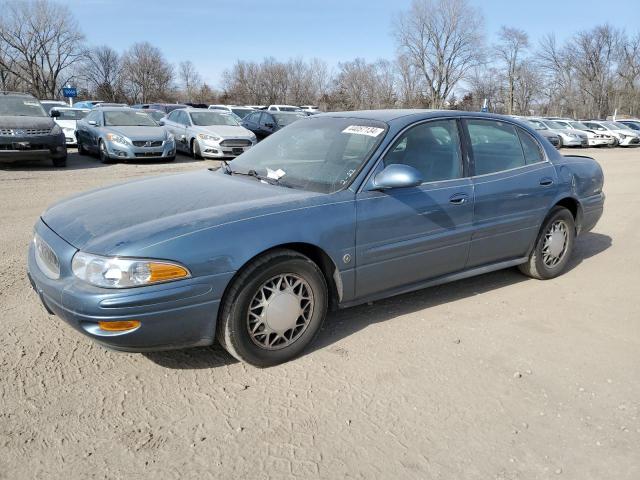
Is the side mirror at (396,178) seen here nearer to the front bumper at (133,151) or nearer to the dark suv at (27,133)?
the dark suv at (27,133)

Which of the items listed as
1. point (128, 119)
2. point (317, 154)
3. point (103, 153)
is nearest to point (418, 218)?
point (317, 154)

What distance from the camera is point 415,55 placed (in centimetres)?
6444

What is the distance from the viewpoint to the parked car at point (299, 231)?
8.96 feet

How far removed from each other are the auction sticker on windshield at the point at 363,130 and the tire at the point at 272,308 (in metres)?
1.12

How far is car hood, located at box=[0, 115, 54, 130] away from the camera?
11.1 metres

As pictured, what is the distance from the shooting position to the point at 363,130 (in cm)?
381

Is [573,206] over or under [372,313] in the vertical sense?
over

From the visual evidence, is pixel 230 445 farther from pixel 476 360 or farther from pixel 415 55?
pixel 415 55

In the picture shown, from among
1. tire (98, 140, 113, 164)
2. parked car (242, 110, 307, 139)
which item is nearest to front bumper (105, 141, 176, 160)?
tire (98, 140, 113, 164)

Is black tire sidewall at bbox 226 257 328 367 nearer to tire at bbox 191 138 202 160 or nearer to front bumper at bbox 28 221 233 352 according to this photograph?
front bumper at bbox 28 221 233 352

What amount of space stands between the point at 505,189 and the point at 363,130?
4.34 ft

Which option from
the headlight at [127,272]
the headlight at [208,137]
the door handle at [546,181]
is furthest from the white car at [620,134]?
the headlight at [127,272]

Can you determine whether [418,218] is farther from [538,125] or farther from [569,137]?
[538,125]

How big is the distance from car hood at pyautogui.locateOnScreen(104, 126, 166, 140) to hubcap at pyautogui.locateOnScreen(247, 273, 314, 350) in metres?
10.8
